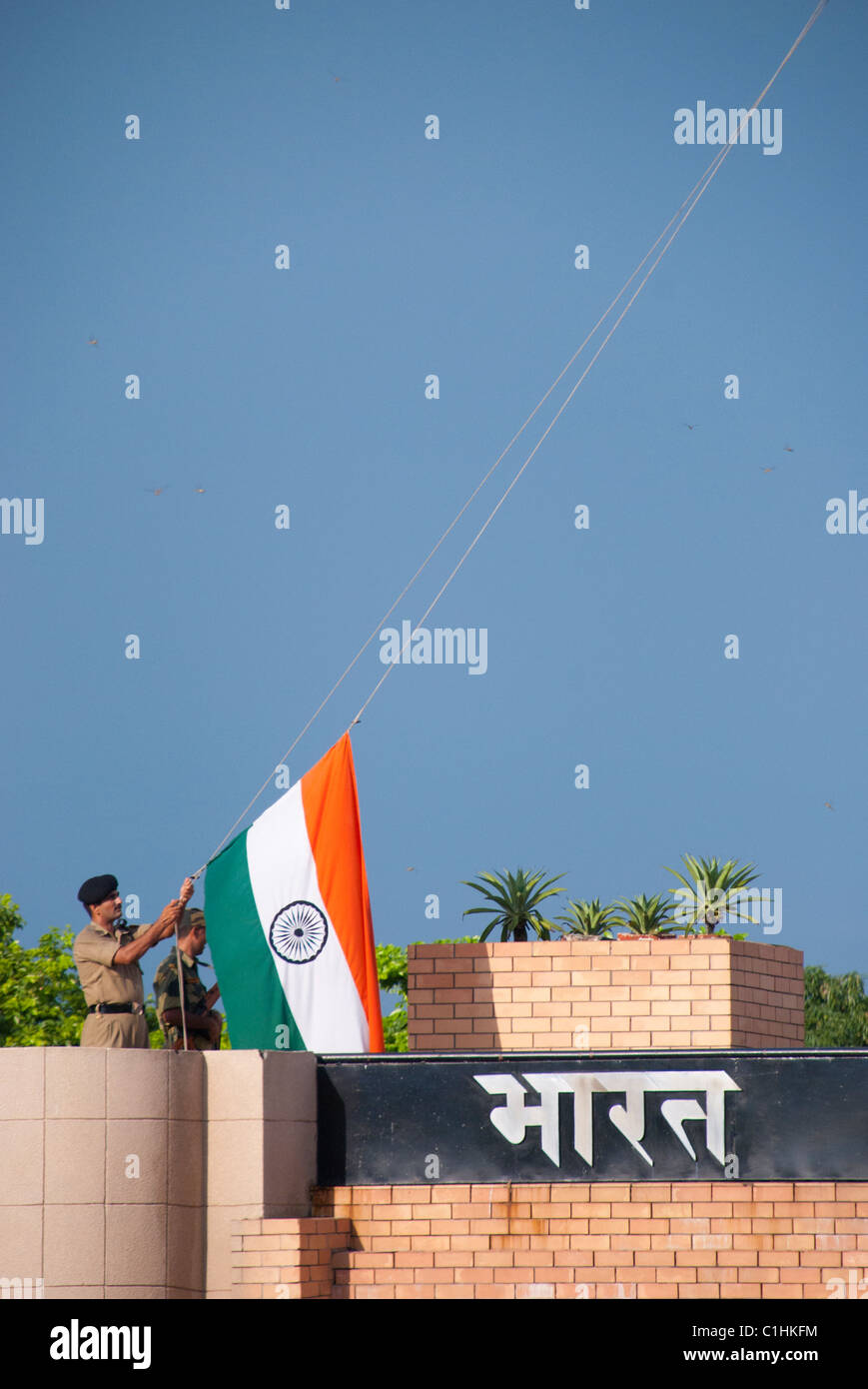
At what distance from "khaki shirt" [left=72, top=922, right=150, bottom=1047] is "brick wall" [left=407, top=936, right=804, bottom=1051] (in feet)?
9.46

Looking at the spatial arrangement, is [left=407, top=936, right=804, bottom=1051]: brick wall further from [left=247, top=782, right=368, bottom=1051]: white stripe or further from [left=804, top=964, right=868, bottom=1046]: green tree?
[left=804, top=964, right=868, bottom=1046]: green tree

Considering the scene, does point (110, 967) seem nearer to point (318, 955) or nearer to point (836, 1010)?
point (318, 955)

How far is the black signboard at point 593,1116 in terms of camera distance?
1655 cm

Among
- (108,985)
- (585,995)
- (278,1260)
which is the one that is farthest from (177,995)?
(585,995)

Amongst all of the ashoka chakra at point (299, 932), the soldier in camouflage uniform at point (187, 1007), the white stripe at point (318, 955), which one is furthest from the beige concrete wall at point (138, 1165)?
the ashoka chakra at point (299, 932)

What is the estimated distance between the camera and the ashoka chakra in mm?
19641

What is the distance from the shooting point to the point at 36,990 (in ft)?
191

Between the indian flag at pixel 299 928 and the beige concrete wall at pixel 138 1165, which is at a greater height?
the indian flag at pixel 299 928

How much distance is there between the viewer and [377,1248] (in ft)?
54.5

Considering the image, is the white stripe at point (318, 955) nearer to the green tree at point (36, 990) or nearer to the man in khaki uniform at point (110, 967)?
the man in khaki uniform at point (110, 967)

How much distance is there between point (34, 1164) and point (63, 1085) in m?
0.67

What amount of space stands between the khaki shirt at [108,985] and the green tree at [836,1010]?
243ft
